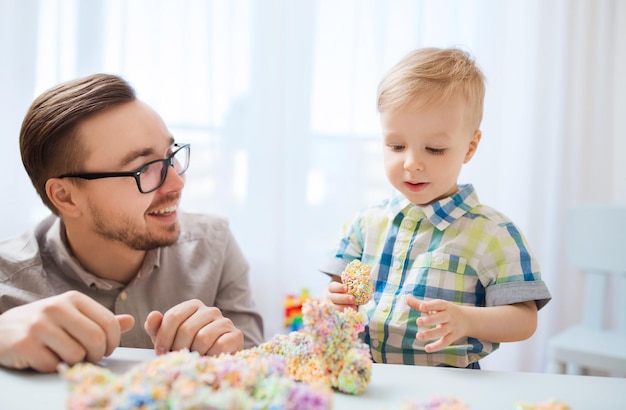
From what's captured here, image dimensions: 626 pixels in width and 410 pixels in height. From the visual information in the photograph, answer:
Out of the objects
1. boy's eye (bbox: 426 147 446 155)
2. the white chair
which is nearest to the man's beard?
boy's eye (bbox: 426 147 446 155)

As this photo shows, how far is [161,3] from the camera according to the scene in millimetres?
2164

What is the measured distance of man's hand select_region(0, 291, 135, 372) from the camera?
0.77 m

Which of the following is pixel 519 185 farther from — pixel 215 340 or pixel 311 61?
pixel 215 340

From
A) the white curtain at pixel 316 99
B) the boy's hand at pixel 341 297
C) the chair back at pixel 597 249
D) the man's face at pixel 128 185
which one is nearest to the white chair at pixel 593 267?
the chair back at pixel 597 249

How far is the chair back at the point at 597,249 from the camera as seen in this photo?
208 cm

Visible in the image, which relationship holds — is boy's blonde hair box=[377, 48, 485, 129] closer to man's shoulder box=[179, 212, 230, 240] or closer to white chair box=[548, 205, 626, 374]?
man's shoulder box=[179, 212, 230, 240]

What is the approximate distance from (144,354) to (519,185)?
6.24ft

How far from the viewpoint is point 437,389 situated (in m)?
0.77

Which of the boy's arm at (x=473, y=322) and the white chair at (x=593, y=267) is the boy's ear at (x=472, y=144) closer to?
the boy's arm at (x=473, y=322)

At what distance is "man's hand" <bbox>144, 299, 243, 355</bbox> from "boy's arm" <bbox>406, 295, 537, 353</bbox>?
0.30 meters

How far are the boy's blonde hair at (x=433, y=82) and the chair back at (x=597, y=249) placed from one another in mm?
1192

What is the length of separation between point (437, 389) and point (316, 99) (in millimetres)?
1658

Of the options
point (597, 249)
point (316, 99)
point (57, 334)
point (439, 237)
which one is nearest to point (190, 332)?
point (57, 334)

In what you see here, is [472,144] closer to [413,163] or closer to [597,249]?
[413,163]
